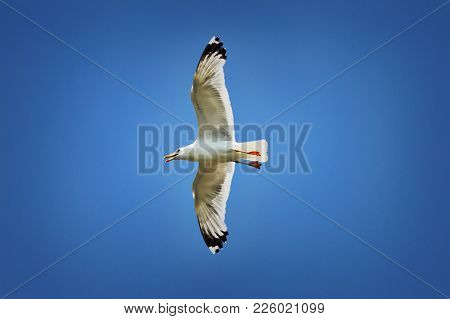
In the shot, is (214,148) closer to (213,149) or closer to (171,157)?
(213,149)

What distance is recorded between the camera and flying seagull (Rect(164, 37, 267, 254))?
18.6 ft

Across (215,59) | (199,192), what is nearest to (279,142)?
(199,192)

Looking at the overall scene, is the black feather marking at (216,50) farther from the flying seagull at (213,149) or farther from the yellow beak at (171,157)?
the yellow beak at (171,157)

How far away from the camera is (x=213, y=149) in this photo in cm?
594

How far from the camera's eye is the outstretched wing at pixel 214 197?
6230 millimetres

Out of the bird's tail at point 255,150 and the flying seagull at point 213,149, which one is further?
the bird's tail at point 255,150

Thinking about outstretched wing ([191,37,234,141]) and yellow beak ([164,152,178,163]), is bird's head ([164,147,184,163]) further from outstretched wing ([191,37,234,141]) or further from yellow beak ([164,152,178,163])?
outstretched wing ([191,37,234,141])

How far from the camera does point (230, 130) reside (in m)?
5.90

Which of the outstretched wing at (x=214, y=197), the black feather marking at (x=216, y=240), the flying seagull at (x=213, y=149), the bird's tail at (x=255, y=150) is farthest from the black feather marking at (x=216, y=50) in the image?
the black feather marking at (x=216, y=240)

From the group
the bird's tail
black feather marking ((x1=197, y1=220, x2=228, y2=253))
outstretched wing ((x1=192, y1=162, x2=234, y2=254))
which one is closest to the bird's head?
outstretched wing ((x1=192, y1=162, x2=234, y2=254))

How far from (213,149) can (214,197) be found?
0.54 m

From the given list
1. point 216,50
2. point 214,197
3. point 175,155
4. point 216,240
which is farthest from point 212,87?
point 216,240
